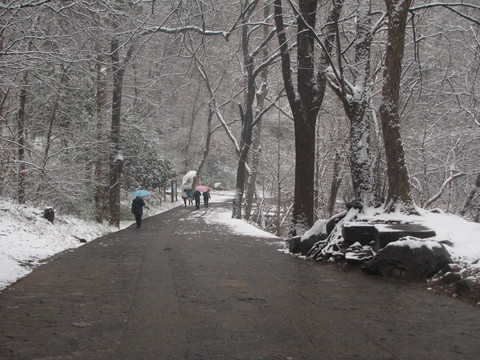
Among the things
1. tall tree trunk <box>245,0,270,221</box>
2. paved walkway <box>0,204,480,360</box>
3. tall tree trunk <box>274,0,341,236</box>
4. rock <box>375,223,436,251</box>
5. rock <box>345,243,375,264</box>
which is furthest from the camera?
tall tree trunk <box>245,0,270,221</box>

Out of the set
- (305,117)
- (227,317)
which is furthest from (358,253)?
(305,117)

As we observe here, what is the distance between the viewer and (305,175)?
39.2 ft

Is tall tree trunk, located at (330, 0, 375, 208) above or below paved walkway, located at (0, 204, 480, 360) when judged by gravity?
above

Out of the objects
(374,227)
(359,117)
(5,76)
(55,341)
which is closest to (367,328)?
(55,341)

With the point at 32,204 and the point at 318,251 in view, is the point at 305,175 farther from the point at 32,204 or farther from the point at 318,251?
the point at 32,204

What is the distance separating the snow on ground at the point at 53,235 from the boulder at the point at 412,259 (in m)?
0.27

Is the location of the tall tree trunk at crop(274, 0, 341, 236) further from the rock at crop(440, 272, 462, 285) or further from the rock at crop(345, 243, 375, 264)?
the rock at crop(440, 272, 462, 285)

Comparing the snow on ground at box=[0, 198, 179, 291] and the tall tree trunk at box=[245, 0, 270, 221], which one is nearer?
the snow on ground at box=[0, 198, 179, 291]

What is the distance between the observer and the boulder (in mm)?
6559

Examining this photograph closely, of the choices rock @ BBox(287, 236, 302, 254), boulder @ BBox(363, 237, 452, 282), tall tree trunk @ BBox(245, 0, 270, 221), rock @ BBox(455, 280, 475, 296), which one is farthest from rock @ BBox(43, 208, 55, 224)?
tall tree trunk @ BBox(245, 0, 270, 221)

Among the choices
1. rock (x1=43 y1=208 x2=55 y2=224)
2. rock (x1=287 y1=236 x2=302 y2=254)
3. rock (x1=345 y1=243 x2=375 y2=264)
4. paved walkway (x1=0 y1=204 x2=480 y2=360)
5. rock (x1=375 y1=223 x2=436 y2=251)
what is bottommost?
paved walkway (x1=0 y1=204 x2=480 y2=360)

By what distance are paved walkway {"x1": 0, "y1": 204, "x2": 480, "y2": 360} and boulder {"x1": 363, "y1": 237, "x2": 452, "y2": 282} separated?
0.99 ft

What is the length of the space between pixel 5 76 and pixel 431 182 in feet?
64.7

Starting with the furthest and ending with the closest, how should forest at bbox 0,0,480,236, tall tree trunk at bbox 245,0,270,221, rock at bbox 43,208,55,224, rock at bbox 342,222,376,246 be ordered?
tall tree trunk at bbox 245,0,270,221, rock at bbox 43,208,55,224, forest at bbox 0,0,480,236, rock at bbox 342,222,376,246
